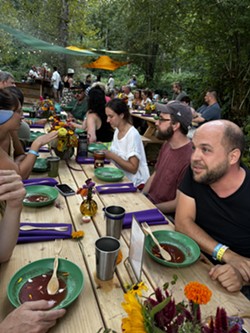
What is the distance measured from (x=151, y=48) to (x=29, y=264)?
17077mm

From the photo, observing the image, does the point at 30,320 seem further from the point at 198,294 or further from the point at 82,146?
the point at 82,146

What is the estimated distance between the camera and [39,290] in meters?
1.08

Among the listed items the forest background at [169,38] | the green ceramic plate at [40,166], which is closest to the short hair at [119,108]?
the green ceramic plate at [40,166]

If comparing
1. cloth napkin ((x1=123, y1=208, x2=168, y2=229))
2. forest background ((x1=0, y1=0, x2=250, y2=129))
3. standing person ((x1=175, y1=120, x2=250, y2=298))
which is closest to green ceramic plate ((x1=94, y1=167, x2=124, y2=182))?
cloth napkin ((x1=123, y1=208, x2=168, y2=229))

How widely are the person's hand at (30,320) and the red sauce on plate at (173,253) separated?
60cm

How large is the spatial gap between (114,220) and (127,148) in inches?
64.3

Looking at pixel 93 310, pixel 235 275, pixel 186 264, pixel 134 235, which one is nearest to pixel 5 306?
pixel 93 310

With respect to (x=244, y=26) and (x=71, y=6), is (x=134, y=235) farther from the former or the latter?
(x=71, y=6)

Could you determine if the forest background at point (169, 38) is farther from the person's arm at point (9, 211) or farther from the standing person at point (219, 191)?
the person's arm at point (9, 211)

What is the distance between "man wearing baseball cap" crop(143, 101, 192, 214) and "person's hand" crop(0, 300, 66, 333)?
5.11ft

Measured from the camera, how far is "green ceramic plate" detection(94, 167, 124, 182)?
2326mm

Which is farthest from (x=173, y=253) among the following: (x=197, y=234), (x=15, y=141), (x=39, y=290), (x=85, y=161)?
(x=15, y=141)

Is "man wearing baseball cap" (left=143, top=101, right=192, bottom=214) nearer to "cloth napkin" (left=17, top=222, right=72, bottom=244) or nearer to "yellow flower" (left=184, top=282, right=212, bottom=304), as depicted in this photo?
"cloth napkin" (left=17, top=222, right=72, bottom=244)

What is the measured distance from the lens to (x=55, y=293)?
1.07m
